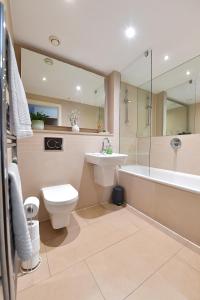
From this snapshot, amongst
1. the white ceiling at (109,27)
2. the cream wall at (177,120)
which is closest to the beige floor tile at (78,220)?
the cream wall at (177,120)

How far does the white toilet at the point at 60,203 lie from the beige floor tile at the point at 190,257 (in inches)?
41.9

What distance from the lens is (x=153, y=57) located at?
80.4 inches

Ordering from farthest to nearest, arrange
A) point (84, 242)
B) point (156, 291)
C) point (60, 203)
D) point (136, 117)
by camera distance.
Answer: point (136, 117) < point (84, 242) < point (60, 203) < point (156, 291)

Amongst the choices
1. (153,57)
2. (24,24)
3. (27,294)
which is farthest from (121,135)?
(27,294)

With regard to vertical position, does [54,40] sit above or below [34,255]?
above

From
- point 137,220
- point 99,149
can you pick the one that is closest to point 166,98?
point 99,149

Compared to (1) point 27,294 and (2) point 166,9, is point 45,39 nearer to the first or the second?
(2) point 166,9

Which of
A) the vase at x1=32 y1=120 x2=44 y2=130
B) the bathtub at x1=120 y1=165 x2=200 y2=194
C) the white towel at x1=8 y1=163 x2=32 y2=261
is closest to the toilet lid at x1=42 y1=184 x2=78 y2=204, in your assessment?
the white towel at x1=8 y1=163 x2=32 y2=261

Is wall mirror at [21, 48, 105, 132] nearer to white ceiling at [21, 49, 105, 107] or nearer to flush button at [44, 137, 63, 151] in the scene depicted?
white ceiling at [21, 49, 105, 107]

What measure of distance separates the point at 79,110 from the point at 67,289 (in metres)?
2.01

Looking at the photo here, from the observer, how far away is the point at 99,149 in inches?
87.9

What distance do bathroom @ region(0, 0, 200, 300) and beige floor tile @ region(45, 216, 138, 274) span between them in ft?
0.04

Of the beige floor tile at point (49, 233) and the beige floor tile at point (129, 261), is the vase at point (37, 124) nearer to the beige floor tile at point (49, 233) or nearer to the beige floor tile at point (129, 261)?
the beige floor tile at point (49, 233)

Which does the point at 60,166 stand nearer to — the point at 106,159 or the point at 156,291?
the point at 106,159
